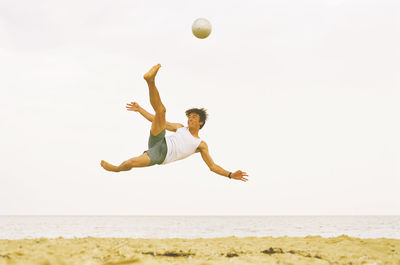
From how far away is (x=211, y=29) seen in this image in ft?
24.1

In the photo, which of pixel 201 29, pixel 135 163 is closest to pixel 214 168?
pixel 135 163

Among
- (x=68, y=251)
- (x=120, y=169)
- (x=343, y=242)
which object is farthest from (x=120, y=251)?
(x=343, y=242)

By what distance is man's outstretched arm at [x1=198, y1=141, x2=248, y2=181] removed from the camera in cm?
697

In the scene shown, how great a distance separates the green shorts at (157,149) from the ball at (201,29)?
1989 mm

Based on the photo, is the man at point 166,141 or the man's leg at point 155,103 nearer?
the man's leg at point 155,103

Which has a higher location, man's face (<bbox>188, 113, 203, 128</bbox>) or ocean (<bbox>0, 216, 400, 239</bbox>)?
man's face (<bbox>188, 113, 203, 128</bbox>)

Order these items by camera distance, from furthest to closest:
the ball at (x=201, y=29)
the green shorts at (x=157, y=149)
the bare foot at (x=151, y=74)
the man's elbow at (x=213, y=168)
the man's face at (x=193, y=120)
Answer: the ball at (x=201, y=29), the man's elbow at (x=213, y=168), the man's face at (x=193, y=120), the green shorts at (x=157, y=149), the bare foot at (x=151, y=74)

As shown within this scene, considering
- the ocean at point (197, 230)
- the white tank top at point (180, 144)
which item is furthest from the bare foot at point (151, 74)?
the ocean at point (197, 230)

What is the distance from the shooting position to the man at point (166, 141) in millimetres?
6383

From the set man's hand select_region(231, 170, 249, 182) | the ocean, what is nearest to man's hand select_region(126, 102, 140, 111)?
man's hand select_region(231, 170, 249, 182)

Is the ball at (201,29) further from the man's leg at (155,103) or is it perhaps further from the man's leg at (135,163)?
the man's leg at (135,163)

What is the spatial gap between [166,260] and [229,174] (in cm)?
192

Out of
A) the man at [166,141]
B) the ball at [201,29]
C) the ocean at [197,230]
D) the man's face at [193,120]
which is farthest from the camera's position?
the ocean at [197,230]

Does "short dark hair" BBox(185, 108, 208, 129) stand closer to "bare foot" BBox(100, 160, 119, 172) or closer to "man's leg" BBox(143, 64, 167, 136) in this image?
"man's leg" BBox(143, 64, 167, 136)
